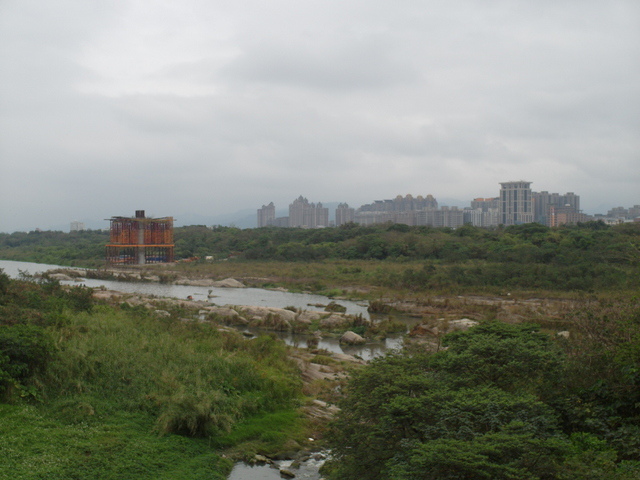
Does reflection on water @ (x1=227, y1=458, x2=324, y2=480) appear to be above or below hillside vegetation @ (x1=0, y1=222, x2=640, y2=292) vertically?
below

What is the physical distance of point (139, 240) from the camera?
54.9 meters

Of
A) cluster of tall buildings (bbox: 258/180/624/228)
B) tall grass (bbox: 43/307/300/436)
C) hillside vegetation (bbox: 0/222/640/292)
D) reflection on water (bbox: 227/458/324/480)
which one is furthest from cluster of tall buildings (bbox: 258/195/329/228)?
reflection on water (bbox: 227/458/324/480)

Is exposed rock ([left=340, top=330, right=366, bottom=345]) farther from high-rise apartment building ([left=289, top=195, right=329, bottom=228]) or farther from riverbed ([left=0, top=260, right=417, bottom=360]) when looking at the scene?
high-rise apartment building ([left=289, top=195, right=329, bottom=228])

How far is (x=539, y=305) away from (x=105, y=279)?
3525cm

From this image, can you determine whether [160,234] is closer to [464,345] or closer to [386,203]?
[464,345]

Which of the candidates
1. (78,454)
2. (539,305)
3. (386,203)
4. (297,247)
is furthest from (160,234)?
(386,203)

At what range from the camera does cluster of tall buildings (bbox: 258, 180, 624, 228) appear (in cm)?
10394

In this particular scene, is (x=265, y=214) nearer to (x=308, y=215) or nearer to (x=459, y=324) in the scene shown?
(x=308, y=215)

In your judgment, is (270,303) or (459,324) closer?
(459,324)

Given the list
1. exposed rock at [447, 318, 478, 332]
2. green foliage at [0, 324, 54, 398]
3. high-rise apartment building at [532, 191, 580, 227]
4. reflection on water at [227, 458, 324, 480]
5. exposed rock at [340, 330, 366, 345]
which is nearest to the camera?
reflection on water at [227, 458, 324, 480]

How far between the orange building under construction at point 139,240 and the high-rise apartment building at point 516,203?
236ft

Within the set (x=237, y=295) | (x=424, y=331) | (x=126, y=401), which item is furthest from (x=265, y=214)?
(x=126, y=401)

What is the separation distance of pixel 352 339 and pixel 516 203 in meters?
94.9

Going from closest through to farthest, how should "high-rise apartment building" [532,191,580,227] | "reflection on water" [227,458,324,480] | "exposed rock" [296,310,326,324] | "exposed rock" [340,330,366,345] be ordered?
"reflection on water" [227,458,324,480] → "exposed rock" [340,330,366,345] → "exposed rock" [296,310,326,324] → "high-rise apartment building" [532,191,580,227]
